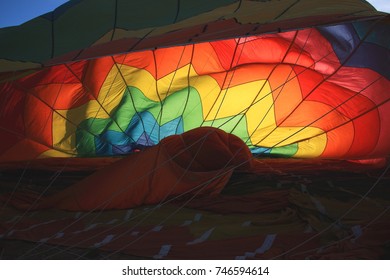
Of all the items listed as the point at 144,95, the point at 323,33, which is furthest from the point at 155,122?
the point at 323,33

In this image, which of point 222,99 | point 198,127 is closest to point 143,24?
point 198,127

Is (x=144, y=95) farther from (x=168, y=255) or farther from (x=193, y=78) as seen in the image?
(x=168, y=255)

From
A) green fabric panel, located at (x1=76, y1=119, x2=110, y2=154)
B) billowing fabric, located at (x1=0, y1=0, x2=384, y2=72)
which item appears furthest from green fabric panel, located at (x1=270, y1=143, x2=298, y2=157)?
billowing fabric, located at (x1=0, y1=0, x2=384, y2=72)

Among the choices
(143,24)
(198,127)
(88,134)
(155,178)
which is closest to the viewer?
(143,24)

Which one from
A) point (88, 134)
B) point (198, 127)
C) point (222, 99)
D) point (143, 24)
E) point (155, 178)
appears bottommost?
point (155, 178)

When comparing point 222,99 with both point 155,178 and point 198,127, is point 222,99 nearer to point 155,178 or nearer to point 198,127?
point 198,127

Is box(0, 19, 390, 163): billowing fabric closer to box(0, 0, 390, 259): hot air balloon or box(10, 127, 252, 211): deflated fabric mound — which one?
box(0, 0, 390, 259): hot air balloon

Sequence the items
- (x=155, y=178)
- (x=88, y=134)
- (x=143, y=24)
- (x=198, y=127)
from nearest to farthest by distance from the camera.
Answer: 1. (x=143, y=24)
2. (x=155, y=178)
3. (x=198, y=127)
4. (x=88, y=134)

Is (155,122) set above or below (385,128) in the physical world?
above
